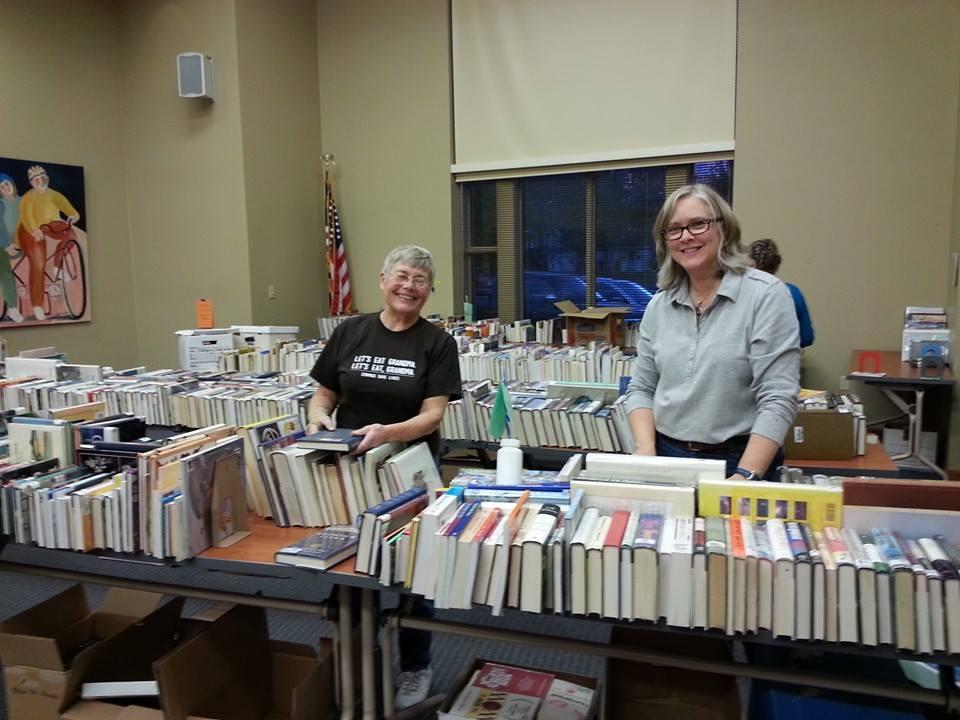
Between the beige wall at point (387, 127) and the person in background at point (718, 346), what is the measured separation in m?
5.26

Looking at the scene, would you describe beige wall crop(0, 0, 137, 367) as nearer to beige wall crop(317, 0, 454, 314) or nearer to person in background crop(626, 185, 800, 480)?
beige wall crop(317, 0, 454, 314)

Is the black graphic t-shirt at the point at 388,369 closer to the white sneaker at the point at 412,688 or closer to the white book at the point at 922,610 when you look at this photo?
the white sneaker at the point at 412,688

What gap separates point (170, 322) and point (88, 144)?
178cm

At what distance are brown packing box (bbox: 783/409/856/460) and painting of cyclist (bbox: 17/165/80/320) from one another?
601 cm

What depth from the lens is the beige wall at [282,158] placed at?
6484mm

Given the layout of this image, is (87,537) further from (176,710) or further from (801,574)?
(801,574)

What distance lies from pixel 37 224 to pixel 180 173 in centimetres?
130

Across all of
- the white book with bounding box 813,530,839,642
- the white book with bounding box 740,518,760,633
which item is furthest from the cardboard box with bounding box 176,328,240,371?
the white book with bounding box 813,530,839,642

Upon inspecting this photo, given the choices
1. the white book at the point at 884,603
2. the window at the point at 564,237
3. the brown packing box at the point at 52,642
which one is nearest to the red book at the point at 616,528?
the white book at the point at 884,603

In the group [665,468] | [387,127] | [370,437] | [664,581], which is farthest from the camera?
[387,127]

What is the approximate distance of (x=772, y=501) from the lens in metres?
1.61

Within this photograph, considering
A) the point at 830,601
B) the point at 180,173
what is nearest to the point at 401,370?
the point at 830,601

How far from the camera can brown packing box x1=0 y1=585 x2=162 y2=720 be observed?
210 cm

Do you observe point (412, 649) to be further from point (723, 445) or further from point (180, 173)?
point (180, 173)
